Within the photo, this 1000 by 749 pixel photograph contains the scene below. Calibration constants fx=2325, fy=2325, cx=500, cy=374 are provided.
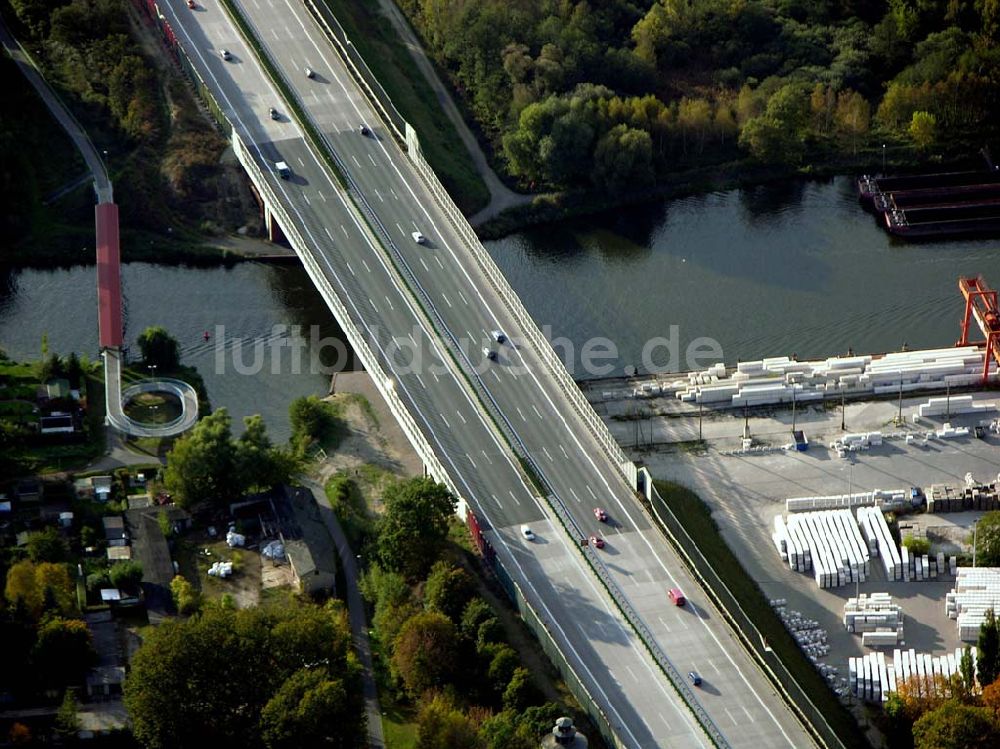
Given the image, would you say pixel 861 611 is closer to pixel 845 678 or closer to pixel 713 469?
pixel 845 678

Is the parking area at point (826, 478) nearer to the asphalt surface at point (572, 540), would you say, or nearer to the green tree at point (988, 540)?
the green tree at point (988, 540)

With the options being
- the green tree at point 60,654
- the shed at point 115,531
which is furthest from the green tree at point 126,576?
the green tree at point 60,654

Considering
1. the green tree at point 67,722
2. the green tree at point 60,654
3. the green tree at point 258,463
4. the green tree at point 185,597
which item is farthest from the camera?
the green tree at point 258,463

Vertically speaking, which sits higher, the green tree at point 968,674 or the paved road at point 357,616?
the paved road at point 357,616

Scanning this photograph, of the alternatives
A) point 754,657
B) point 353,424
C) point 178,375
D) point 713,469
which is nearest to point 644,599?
point 754,657

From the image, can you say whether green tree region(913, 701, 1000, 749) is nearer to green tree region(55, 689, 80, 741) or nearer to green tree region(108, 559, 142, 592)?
green tree region(55, 689, 80, 741)

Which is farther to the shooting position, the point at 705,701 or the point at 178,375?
the point at 178,375
